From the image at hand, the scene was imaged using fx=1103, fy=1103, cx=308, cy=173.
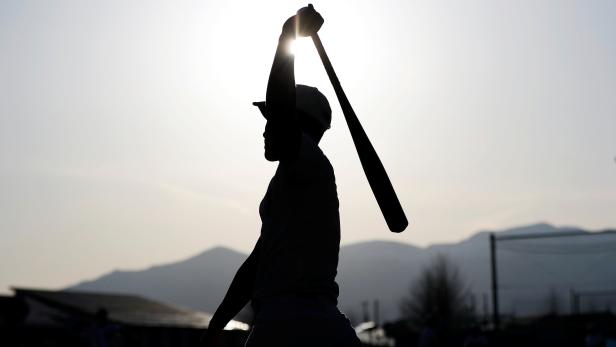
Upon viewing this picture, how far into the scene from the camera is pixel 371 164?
441 cm

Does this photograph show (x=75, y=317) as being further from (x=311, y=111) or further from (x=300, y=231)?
(x=300, y=231)

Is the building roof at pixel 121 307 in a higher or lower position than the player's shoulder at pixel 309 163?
higher

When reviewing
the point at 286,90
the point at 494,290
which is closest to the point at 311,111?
the point at 286,90

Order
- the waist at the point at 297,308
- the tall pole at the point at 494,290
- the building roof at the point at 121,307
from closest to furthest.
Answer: the waist at the point at 297,308, the tall pole at the point at 494,290, the building roof at the point at 121,307

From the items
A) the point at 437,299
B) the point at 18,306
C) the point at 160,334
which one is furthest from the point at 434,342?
the point at 437,299

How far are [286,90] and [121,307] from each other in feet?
181

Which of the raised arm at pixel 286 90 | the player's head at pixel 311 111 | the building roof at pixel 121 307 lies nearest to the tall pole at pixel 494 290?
the building roof at pixel 121 307

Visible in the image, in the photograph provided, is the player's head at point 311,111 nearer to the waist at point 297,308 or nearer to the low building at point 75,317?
the waist at point 297,308

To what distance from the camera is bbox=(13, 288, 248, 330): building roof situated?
1999 inches

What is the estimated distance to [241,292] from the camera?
4.62 meters

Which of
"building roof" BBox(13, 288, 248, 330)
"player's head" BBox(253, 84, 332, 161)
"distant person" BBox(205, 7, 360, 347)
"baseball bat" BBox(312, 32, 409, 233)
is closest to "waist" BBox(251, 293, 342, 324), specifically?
"distant person" BBox(205, 7, 360, 347)

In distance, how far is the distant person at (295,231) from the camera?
4.23m

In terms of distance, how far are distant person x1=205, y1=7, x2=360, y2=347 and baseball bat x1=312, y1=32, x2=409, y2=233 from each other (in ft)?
0.48

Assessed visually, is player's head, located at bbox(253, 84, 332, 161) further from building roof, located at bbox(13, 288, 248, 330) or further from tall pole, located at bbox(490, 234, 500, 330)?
building roof, located at bbox(13, 288, 248, 330)
